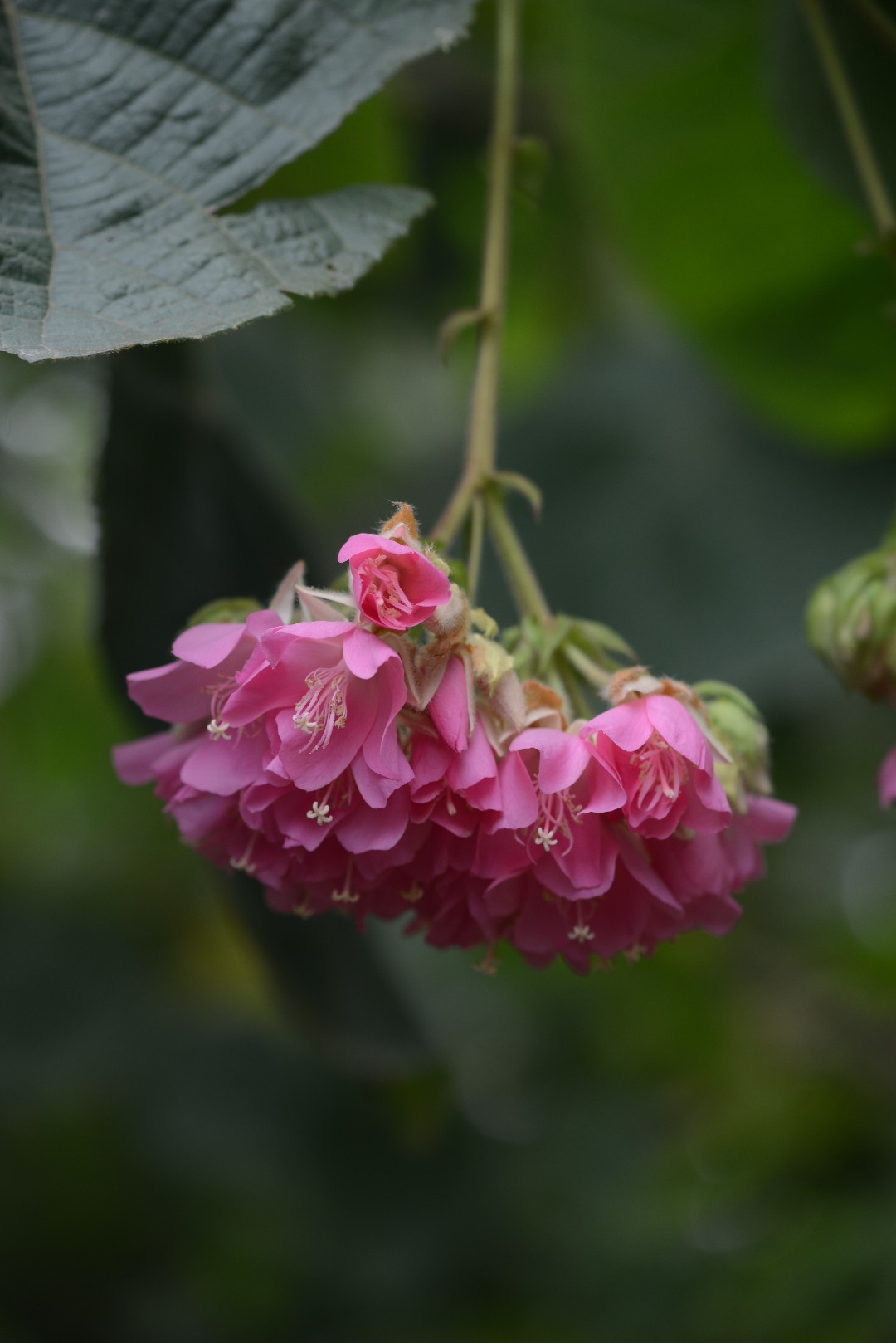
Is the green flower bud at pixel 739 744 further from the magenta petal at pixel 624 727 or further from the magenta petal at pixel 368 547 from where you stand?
the magenta petal at pixel 368 547

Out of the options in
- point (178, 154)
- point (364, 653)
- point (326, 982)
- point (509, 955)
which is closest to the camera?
point (364, 653)

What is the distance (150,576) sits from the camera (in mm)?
1404

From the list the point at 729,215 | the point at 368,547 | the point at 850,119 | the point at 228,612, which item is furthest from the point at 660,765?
the point at 729,215

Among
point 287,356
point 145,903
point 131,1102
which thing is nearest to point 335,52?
point 287,356

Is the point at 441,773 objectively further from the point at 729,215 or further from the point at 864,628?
the point at 729,215

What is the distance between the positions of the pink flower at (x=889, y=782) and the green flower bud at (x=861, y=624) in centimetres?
7

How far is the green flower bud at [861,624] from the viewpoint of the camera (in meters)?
1.02

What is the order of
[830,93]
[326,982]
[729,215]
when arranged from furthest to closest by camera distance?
[729,215] < [326,982] < [830,93]

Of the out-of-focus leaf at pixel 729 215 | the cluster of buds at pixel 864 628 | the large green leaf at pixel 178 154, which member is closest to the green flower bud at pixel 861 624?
the cluster of buds at pixel 864 628

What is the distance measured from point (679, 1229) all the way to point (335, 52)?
2448 mm

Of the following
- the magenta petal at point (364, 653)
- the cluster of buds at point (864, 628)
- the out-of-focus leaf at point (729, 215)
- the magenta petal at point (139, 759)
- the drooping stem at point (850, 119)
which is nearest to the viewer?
the magenta petal at point (364, 653)

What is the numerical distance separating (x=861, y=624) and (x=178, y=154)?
2.25ft

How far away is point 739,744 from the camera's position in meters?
0.87

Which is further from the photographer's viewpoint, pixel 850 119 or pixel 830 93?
pixel 830 93
